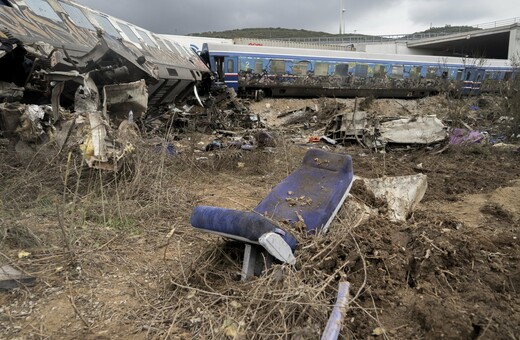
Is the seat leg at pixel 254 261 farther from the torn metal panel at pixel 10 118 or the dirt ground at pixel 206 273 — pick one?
the torn metal panel at pixel 10 118

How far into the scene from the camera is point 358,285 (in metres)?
2.77

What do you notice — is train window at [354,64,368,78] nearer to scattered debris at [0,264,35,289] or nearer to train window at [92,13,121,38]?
train window at [92,13,121,38]

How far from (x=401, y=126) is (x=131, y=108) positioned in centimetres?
759

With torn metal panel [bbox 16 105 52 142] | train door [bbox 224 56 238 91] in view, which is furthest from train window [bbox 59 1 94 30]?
train door [bbox 224 56 238 91]

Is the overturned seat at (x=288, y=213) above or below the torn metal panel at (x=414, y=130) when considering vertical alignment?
above

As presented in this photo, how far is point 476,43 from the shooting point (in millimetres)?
48406

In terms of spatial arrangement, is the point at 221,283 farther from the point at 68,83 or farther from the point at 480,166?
the point at 480,166

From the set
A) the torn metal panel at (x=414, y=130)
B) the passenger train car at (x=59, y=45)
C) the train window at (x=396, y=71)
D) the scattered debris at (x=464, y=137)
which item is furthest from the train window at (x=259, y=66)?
the scattered debris at (x=464, y=137)

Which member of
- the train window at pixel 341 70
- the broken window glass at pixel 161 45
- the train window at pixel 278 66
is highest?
the broken window glass at pixel 161 45

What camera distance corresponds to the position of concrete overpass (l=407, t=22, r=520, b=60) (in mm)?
39406

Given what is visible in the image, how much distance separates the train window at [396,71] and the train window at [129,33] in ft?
62.0

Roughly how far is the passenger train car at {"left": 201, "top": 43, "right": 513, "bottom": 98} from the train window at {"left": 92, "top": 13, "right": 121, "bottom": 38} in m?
10.6

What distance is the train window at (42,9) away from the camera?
792cm

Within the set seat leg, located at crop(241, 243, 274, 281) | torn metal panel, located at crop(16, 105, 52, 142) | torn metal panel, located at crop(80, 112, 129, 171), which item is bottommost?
seat leg, located at crop(241, 243, 274, 281)
